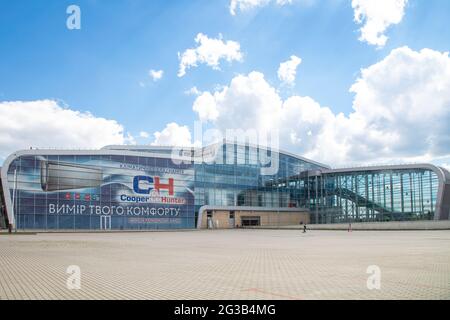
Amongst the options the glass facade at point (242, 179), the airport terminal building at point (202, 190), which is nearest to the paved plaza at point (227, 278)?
the airport terminal building at point (202, 190)

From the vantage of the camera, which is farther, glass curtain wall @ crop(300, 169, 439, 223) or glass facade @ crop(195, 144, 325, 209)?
glass facade @ crop(195, 144, 325, 209)

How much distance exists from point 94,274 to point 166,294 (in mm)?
3795

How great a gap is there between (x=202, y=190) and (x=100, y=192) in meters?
16.9

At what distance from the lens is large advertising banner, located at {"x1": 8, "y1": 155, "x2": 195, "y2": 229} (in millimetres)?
53969

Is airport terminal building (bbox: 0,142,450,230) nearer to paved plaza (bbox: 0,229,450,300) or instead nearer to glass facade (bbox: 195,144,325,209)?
glass facade (bbox: 195,144,325,209)

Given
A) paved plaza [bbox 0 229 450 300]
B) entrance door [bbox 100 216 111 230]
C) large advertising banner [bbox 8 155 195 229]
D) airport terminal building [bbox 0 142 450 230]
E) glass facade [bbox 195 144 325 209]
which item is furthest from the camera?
glass facade [bbox 195 144 325 209]

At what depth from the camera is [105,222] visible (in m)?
59.7

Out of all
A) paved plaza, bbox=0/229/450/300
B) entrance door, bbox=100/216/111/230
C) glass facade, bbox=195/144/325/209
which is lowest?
entrance door, bbox=100/216/111/230

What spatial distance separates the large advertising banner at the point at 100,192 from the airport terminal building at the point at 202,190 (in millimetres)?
123

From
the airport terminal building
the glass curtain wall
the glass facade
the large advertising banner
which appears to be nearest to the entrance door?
the large advertising banner
